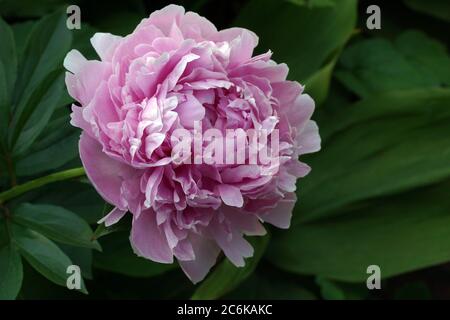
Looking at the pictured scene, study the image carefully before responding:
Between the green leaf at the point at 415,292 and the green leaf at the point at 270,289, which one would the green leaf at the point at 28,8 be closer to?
the green leaf at the point at 270,289

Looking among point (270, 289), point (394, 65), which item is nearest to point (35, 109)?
point (270, 289)

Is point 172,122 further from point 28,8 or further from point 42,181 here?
point 28,8

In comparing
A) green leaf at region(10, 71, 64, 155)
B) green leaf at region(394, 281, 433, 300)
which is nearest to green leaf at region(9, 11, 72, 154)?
green leaf at region(10, 71, 64, 155)

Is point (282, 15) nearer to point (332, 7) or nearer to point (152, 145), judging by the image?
point (332, 7)

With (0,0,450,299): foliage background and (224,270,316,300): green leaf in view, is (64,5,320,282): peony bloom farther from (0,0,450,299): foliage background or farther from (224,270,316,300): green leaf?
(224,270,316,300): green leaf

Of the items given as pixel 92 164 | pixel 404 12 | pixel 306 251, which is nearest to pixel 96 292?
pixel 306 251

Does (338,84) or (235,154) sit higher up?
(235,154)

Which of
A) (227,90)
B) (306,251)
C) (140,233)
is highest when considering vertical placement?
(227,90)
